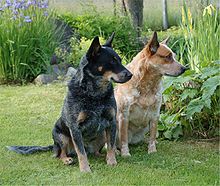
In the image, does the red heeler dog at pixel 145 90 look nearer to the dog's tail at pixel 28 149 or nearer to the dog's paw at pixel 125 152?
the dog's paw at pixel 125 152

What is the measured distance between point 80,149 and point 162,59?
1.17 metres

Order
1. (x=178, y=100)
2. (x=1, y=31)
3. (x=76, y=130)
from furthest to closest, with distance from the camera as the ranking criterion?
(x=1, y=31), (x=178, y=100), (x=76, y=130)

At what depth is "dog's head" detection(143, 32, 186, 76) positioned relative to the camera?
14.7ft

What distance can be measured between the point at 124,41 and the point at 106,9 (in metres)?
2.06

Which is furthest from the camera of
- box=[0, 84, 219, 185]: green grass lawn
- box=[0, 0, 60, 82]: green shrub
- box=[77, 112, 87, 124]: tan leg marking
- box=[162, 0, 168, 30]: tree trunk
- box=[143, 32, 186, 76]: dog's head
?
box=[162, 0, 168, 30]: tree trunk

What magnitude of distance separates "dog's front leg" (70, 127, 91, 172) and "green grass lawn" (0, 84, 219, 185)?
0.24 ft

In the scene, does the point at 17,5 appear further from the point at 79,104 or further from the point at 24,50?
the point at 79,104

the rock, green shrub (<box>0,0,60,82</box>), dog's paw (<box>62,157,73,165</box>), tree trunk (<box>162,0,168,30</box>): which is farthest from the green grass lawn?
tree trunk (<box>162,0,168,30</box>)

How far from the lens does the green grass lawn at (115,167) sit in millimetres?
3928

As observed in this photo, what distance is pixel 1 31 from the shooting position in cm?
835

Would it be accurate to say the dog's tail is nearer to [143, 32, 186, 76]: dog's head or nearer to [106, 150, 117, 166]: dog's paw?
[106, 150, 117, 166]: dog's paw

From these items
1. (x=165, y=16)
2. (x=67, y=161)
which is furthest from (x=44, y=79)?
(x=165, y=16)

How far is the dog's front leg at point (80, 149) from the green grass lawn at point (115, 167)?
7 cm

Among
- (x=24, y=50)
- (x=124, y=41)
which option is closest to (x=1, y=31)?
(x=24, y=50)
